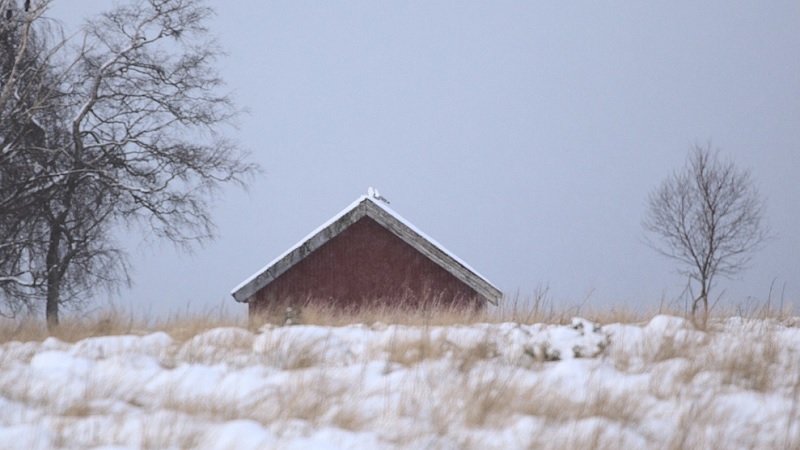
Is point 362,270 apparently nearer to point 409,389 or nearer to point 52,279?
point 52,279

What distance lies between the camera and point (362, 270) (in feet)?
57.4

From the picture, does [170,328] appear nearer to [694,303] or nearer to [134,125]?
[694,303]

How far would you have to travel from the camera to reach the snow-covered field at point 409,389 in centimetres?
406

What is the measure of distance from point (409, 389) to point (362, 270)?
1276cm

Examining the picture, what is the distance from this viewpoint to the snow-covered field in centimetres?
406

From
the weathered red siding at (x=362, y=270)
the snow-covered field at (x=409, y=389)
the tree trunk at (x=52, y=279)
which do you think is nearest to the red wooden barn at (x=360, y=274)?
the weathered red siding at (x=362, y=270)

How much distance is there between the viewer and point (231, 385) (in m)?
4.95

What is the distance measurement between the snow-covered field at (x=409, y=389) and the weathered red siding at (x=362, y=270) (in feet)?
34.8

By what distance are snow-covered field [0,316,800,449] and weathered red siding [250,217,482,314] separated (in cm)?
1062

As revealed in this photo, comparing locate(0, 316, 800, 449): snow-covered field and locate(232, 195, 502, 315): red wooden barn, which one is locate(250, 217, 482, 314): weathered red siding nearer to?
locate(232, 195, 502, 315): red wooden barn

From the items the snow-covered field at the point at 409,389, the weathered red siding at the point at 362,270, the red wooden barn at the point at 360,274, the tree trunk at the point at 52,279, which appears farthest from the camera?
the tree trunk at the point at 52,279

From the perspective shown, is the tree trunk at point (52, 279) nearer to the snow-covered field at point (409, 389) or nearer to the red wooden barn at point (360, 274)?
the red wooden barn at point (360, 274)

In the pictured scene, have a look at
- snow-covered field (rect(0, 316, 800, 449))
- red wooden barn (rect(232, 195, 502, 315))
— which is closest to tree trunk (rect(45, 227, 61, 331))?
red wooden barn (rect(232, 195, 502, 315))

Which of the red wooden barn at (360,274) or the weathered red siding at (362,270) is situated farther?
the weathered red siding at (362,270)
